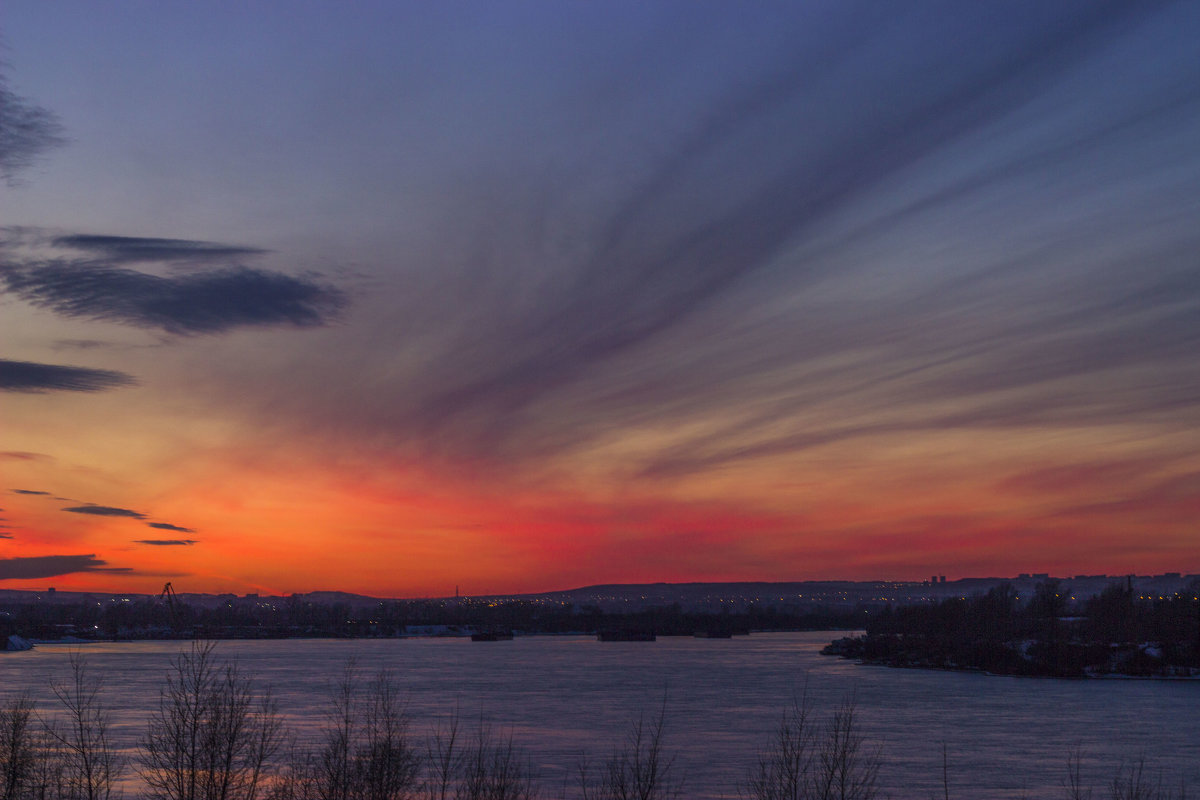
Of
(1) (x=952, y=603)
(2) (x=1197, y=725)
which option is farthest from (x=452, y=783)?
(1) (x=952, y=603)

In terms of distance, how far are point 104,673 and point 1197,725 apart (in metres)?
71.5

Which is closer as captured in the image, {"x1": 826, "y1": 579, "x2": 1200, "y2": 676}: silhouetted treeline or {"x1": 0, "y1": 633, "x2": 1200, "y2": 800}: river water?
{"x1": 0, "y1": 633, "x2": 1200, "y2": 800}: river water

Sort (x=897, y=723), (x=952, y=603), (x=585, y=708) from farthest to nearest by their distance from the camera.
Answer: (x=952, y=603) → (x=585, y=708) → (x=897, y=723)

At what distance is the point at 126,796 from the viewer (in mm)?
29156

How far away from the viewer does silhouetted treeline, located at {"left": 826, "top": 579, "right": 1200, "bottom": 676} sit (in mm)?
92000

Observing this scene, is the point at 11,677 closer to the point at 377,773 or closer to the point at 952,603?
the point at 377,773

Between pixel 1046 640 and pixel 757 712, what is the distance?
59.2 metres

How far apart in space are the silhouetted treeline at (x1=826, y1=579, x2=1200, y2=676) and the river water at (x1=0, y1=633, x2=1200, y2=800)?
21.5 feet

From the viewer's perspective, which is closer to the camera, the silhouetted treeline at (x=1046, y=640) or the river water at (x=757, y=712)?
the river water at (x=757, y=712)

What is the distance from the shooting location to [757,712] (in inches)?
2140

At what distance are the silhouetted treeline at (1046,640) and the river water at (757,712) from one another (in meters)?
6.55

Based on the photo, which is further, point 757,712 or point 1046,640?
point 1046,640

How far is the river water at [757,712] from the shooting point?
36656mm

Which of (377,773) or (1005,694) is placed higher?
(377,773)
